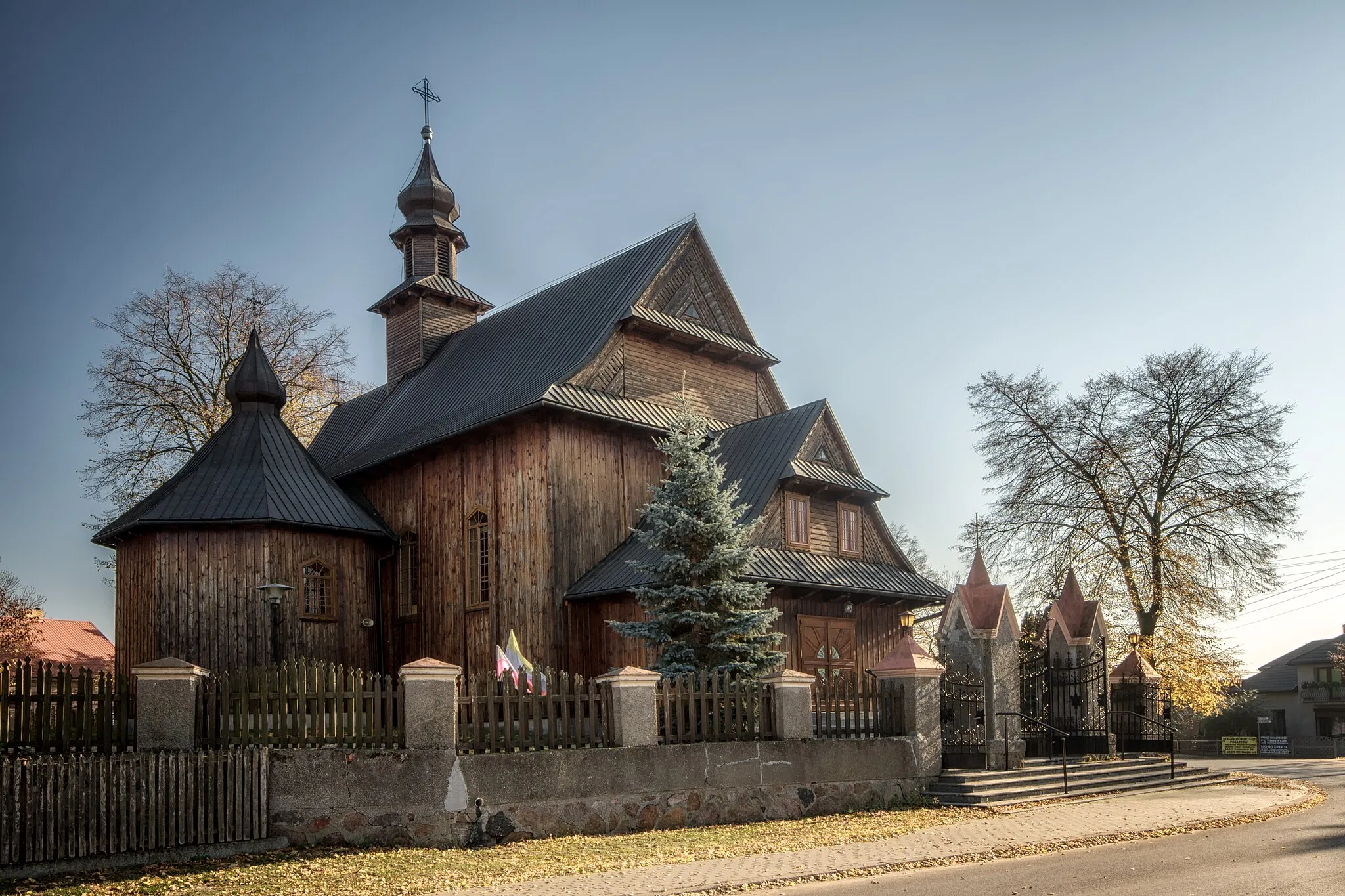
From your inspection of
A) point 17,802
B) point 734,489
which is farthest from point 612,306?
point 17,802

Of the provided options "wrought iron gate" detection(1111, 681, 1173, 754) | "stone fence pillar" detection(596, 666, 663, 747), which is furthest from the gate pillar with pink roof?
"wrought iron gate" detection(1111, 681, 1173, 754)

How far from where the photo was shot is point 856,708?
56.9 feet

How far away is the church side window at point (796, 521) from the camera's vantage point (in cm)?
2292

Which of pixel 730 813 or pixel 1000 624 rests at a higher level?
pixel 1000 624

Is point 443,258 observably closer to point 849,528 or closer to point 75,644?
point 849,528

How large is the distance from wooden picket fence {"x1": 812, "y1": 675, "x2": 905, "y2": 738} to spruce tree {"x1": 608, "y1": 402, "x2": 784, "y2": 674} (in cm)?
149

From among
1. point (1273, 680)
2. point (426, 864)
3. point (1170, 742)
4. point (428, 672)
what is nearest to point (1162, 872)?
point (426, 864)

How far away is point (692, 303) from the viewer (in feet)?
87.5

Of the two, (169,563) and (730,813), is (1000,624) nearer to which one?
(730,813)

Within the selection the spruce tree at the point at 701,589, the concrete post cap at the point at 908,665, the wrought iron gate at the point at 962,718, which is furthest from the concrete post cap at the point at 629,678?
the wrought iron gate at the point at 962,718

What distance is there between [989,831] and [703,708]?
3929 millimetres

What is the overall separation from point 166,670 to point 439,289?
2148cm

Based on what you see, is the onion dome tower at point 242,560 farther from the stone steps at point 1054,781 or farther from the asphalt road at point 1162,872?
the asphalt road at point 1162,872

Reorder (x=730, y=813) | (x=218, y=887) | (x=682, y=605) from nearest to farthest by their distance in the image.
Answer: (x=218, y=887) < (x=730, y=813) < (x=682, y=605)
